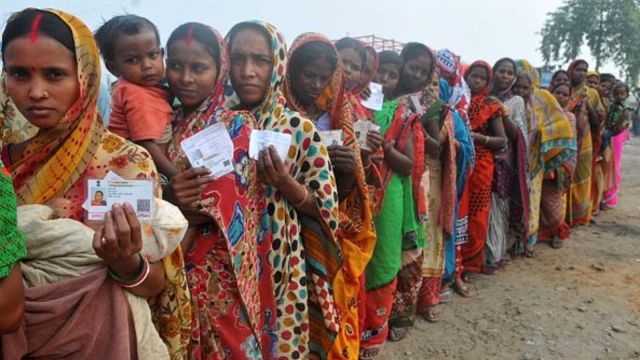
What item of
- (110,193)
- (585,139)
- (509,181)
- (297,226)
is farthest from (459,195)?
(110,193)

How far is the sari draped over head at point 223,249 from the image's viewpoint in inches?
73.7

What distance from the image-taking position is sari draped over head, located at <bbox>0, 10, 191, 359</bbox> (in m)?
1.38

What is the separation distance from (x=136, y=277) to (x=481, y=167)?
4.08m

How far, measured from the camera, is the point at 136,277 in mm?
1387

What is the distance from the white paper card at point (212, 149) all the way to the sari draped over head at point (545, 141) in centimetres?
478

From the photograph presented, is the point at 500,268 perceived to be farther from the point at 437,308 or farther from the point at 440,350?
the point at 440,350

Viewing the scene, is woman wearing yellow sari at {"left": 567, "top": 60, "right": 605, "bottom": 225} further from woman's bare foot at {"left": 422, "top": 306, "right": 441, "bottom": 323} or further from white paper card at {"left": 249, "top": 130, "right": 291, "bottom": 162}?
white paper card at {"left": 249, "top": 130, "right": 291, "bottom": 162}

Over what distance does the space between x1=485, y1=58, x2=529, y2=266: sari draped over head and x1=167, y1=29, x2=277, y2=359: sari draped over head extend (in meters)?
3.87

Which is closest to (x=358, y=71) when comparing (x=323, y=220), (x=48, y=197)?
(x=323, y=220)

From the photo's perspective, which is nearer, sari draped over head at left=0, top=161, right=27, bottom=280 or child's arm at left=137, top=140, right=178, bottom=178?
sari draped over head at left=0, top=161, right=27, bottom=280

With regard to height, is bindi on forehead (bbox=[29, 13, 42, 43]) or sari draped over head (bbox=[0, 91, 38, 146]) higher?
bindi on forehead (bbox=[29, 13, 42, 43])

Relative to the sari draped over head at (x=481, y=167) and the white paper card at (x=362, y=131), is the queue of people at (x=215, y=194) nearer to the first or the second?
the white paper card at (x=362, y=131)

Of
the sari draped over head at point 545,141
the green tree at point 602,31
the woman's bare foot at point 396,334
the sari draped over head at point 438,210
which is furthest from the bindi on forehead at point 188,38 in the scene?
the green tree at point 602,31

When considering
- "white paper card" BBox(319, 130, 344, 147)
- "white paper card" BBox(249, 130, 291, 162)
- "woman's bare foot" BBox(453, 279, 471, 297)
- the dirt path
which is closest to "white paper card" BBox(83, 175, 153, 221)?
"white paper card" BBox(249, 130, 291, 162)
